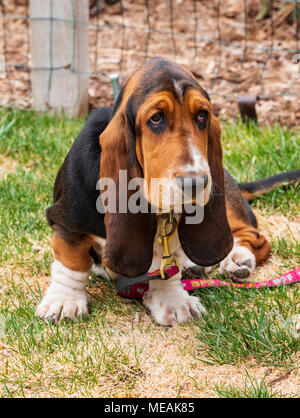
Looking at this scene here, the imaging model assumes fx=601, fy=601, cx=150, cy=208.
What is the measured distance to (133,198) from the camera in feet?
8.13

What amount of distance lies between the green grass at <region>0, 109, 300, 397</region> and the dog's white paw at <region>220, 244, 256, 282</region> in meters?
0.22

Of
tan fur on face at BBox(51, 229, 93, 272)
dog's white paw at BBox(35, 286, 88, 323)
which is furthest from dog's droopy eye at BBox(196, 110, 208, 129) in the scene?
dog's white paw at BBox(35, 286, 88, 323)

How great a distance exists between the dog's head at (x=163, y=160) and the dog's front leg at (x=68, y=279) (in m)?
0.39

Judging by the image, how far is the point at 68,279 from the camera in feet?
9.70

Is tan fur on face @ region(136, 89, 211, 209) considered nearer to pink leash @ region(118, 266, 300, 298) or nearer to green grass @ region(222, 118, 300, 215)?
pink leash @ region(118, 266, 300, 298)

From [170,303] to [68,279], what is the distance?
0.52m

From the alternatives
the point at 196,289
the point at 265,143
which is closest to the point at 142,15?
the point at 265,143

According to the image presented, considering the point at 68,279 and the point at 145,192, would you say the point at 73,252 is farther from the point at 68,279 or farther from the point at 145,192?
the point at 145,192

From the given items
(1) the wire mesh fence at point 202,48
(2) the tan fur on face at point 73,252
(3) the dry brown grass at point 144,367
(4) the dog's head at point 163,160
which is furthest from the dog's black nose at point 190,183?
(1) the wire mesh fence at point 202,48

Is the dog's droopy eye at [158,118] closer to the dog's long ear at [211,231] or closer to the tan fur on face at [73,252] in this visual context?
the dog's long ear at [211,231]

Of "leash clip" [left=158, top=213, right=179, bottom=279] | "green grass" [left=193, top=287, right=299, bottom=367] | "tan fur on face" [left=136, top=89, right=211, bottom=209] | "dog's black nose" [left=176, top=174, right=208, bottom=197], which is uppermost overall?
"tan fur on face" [left=136, top=89, right=211, bottom=209]

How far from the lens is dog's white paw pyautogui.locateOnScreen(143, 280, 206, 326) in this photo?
2.91m

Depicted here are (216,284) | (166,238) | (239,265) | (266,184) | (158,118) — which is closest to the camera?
(158,118)

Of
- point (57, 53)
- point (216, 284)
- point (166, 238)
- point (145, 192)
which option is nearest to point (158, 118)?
point (145, 192)
